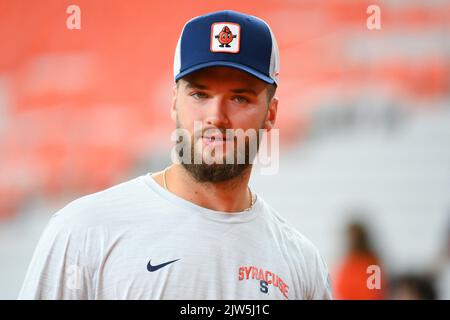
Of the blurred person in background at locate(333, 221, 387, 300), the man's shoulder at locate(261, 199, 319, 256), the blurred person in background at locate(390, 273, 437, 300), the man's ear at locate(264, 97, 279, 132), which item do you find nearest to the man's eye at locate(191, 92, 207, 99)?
the man's ear at locate(264, 97, 279, 132)

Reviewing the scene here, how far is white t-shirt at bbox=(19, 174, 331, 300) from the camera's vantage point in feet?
5.82

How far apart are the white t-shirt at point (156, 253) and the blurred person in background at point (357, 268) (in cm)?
179

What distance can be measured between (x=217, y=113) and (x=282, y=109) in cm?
290

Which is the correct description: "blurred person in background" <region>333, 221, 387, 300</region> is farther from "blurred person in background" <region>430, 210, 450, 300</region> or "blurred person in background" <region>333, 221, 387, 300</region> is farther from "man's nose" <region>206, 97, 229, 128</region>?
"man's nose" <region>206, 97, 229, 128</region>

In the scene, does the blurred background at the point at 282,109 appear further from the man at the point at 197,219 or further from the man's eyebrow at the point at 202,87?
the man's eyebrow at the point at 202,87

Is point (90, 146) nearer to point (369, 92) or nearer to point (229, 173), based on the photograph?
point (369, 92)

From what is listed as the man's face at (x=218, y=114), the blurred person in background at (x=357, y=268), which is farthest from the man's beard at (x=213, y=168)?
the blurred person in background at (x=357, y=268)

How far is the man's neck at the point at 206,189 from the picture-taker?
197 cm

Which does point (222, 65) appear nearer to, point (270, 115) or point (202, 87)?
point (202, 87)

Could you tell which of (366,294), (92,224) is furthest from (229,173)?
(366,294)

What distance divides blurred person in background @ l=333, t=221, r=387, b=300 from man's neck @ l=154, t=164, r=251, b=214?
1.90m

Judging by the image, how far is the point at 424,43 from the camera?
480cm

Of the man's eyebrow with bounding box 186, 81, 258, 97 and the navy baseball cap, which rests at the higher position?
the navy baseball cap

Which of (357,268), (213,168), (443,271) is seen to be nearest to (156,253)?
(213,168)
